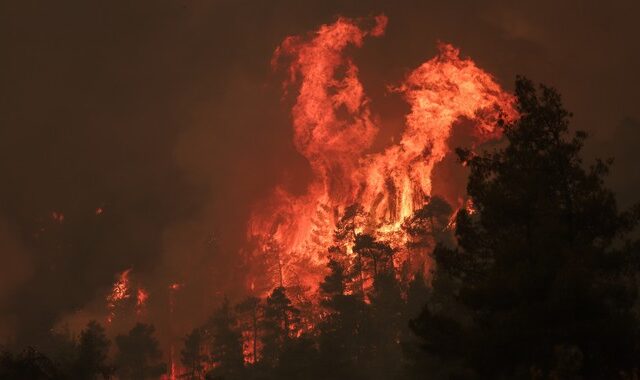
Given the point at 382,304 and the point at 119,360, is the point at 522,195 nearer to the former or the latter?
the point at 382,304

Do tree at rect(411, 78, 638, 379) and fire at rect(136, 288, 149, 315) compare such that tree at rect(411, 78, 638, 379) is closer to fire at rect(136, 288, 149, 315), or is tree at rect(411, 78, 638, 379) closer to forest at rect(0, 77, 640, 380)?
forest at rect(0, 77, 640, 380)

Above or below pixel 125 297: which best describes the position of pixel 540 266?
below

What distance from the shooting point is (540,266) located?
1844cm

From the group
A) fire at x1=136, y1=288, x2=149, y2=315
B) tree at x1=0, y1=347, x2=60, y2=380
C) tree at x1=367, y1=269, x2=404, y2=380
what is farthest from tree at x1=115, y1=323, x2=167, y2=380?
fire at x1=136, y1=288, x2=149, y2=315

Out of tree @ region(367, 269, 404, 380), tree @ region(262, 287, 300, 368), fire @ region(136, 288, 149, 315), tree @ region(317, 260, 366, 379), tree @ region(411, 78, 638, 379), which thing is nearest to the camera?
tree @ region(411, 78, 638, 379)

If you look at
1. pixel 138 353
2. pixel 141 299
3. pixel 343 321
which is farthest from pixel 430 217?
pixel 141 299

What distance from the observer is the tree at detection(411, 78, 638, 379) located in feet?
57.7

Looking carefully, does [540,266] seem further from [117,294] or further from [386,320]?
[117,294]

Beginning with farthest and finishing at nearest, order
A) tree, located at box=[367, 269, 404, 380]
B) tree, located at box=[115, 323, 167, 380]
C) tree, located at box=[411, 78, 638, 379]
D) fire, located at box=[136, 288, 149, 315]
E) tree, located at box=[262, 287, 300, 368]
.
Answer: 1. fire, located at box=[136, 288, 149, 315]
2. tree, located at box=[115, 323, 167, 380]
3. tree, located at box=[262, 287, 300, 368]
4. tree, located at box=[367, 269, 404, 380]
5. tree, located at box=[411, 78, 638, 379]

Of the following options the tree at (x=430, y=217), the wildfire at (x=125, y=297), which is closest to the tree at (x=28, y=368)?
the tree at (x=430, y=217)

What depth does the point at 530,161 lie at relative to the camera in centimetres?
2095

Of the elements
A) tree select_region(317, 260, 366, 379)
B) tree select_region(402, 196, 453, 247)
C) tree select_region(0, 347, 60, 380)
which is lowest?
tree select_region(0, 347, 60, 380)

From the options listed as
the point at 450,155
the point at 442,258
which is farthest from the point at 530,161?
the point at 450,155

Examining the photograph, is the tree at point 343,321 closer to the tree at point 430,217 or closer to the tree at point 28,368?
the tree at point 430,217
